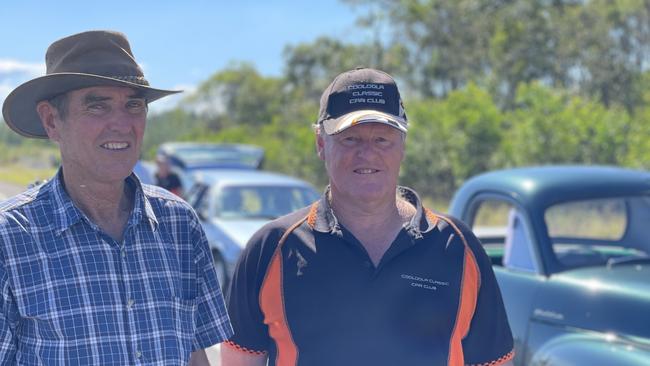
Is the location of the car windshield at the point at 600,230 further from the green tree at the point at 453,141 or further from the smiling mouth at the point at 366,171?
the green tree at the point at 453,141

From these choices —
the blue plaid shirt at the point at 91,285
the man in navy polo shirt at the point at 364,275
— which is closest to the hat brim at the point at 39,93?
the blue plaid shirt at the point at 91,285

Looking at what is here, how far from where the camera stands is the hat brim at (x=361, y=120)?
236 cm

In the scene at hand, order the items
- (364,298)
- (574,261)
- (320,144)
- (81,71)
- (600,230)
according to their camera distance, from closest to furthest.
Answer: (81,71) < (364,298) < (320,144) < (574,261) < (600,230)

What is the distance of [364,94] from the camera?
2.44 m

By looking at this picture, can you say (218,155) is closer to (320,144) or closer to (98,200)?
(320,144)

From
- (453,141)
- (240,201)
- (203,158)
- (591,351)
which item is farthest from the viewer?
(453,141)

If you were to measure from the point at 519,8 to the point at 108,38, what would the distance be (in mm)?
29208

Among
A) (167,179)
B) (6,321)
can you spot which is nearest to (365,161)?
(6,321)

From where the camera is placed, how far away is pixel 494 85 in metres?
26.5

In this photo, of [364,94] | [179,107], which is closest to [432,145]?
[364,94]

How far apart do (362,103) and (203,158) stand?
1036cm

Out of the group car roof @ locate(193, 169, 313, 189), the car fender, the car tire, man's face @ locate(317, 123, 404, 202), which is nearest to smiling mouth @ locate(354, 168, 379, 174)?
man's face @ locate(317, 123, 404, 202)

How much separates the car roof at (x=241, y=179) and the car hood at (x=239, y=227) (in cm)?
81

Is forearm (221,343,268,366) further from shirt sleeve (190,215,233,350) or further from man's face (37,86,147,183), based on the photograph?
man's face (37,86,147,183)
